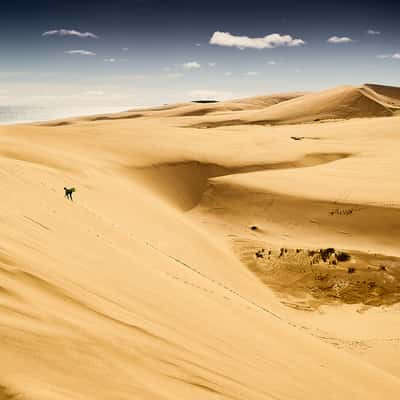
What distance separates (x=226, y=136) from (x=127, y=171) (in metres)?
11.4

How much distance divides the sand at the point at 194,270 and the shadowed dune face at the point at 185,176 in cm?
10

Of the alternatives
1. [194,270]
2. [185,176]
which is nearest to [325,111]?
[185,176]

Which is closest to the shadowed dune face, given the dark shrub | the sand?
the sand

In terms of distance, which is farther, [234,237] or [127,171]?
[127,171]

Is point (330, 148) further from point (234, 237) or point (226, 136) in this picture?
point (234, 237)

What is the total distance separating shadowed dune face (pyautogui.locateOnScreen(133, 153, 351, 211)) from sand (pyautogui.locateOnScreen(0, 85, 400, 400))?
3.7 inches

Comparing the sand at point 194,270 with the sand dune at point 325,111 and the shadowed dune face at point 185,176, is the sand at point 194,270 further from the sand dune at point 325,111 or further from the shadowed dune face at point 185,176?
the sand dune at point 325,111

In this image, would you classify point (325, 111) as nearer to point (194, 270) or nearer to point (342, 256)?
point (342, 256)

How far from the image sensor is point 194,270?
A: 825cm

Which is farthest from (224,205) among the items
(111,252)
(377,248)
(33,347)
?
(33,347)

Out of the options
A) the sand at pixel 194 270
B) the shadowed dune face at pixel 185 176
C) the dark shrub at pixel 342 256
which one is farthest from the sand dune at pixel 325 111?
the dark shrub at pixel 342 256

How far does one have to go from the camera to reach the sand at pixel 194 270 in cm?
310

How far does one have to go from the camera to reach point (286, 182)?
16.6 metres

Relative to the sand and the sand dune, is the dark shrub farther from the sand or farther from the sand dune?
the sand dune
